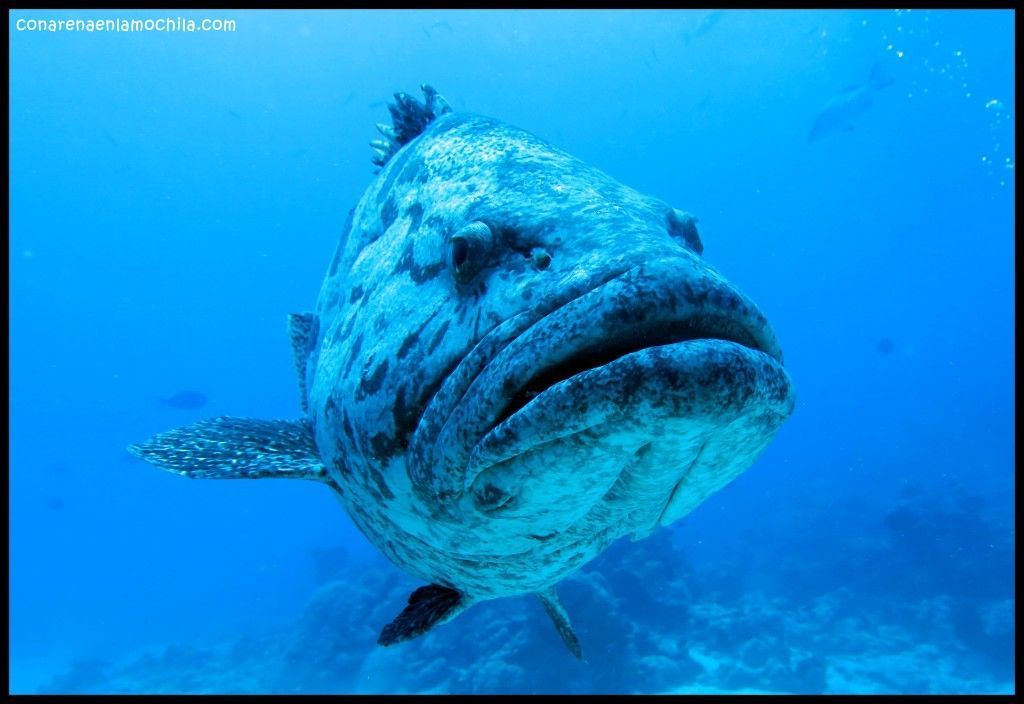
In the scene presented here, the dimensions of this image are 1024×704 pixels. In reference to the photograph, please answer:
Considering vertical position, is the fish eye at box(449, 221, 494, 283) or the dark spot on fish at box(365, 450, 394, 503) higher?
the fish eye at box(449, 221, 494, 283)

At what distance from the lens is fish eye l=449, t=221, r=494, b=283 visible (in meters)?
2.45

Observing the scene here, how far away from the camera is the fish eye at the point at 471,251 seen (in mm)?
2449

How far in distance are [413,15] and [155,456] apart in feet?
140

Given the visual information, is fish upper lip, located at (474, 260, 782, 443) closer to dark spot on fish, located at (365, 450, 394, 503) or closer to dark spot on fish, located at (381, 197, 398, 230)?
dark spot on fish, located at (365, 450, 394, 503)

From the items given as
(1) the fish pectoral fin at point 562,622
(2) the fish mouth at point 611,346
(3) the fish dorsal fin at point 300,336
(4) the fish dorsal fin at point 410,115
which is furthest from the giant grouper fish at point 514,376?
(1) the fish pectoral fin at point 562,622

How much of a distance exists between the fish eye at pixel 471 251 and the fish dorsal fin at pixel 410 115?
2.33 meters

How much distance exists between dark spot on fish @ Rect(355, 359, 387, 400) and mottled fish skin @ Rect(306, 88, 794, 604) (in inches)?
0.4

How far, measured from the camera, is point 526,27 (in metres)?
42.9

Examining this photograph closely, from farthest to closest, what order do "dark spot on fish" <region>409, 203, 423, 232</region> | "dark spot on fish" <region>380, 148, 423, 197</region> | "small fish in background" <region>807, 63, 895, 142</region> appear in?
"small fish in background" <region>807, 63, 895, 142</region> → "dark spot on fish" <region>380, 148, 423, 197</region> → "dark spot on fish" <region>409, 203, 423, 232</region>

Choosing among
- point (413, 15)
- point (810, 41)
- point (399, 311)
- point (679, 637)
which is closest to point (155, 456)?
point (399, 311)

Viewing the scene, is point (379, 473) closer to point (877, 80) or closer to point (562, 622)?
point (562, 622)

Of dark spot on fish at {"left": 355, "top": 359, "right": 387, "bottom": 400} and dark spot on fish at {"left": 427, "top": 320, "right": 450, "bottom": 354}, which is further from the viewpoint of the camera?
dark spot on fish at {"left": 355, "top": 359, "right": 387, "bottom": 400}

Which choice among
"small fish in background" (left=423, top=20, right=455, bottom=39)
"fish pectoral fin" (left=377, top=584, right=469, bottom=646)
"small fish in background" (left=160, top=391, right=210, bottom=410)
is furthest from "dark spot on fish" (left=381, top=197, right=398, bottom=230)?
"small fish in background" (left=423, top=20, right=455, bottom=39)

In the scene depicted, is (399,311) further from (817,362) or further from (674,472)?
(817,362)
